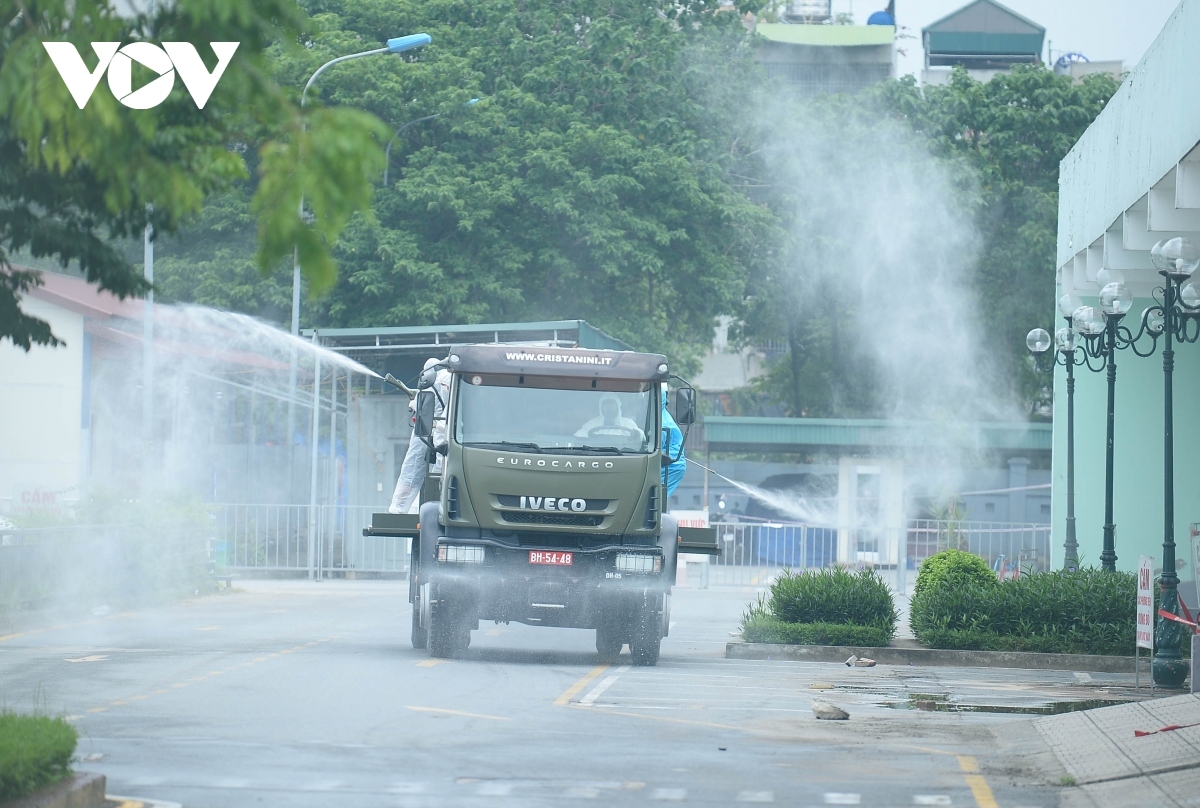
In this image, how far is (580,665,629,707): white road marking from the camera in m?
13.4

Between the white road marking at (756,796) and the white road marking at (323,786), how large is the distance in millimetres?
2198

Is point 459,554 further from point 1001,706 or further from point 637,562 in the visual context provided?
point 1001,706

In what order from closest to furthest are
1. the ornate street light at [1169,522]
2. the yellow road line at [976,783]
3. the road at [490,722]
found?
the yellow road line at [976,783], the road at [490,722], the ornate street light at [1169,522]

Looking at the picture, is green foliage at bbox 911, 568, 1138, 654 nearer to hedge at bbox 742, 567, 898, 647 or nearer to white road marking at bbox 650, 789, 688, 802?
hedge at bbox 742, 567, 898, 647

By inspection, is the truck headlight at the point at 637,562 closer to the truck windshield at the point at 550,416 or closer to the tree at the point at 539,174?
the truck windshield at the point at 550,416

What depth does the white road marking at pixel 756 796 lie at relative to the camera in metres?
9.02

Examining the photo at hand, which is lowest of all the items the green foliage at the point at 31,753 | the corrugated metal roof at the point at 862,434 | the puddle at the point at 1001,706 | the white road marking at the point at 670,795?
the puddle at the point at 1001,706

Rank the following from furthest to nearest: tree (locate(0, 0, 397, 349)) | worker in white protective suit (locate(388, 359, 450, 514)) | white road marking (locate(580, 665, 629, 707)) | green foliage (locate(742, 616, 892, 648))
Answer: green foliage (locate(742, 616, 892, 648))
worker in white protective suit (locate(388, 359, 450, 514))
white road marking (locate(580, 665, 629, 707))
tree (locate(0, 0, 397, 349))

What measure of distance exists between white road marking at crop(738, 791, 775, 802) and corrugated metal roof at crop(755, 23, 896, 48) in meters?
71.7

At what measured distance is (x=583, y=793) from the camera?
358 inches

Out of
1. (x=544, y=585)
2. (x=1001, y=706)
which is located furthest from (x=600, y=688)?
(x=1001, y=706)

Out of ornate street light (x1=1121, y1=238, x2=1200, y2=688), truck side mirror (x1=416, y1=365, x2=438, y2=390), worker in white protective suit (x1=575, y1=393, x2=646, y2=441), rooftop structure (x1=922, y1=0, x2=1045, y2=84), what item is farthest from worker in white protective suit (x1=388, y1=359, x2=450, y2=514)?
rooftop structure (x1=922, y1=0, x2=1045, y2=84)

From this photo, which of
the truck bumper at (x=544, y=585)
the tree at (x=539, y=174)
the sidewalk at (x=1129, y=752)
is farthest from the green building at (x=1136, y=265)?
the tree at (x=539, y=174)

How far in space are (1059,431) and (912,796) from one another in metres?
18.5
